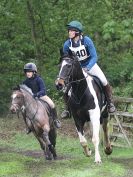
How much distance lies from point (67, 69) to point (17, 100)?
2.36 metres

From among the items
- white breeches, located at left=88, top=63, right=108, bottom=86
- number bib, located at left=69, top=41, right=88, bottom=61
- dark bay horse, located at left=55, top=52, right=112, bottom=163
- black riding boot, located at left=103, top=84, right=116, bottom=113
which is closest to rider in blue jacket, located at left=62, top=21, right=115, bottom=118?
number bib, located at left=69, top=41, right=88, bottom=61

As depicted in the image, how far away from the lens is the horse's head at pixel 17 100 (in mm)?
12597

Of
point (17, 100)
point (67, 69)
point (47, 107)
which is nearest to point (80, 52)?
point (67, 69)

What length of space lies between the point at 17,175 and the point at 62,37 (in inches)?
668

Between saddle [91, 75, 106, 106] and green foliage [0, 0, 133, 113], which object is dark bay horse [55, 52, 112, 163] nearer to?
saddle [91, 75, 106, 106]

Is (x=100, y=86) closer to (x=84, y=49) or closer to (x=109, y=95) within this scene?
(x=109, y=95)

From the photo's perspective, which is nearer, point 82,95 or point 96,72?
point 82,95

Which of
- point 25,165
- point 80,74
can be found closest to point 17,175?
point 25,165

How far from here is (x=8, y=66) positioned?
26.0 m

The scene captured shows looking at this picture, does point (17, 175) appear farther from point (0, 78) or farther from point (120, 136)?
point (0, 78)

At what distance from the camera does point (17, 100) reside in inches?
505

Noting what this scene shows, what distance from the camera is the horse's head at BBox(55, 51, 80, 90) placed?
10.7 meters

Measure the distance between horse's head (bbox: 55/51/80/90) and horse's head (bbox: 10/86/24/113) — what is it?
207cm

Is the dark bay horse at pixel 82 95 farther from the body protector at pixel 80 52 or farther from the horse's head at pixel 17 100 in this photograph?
the horse's head at pixel 17 100
